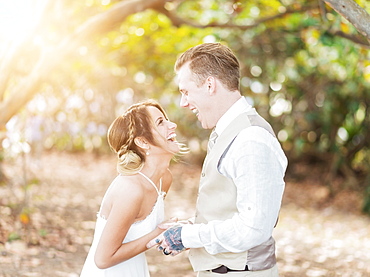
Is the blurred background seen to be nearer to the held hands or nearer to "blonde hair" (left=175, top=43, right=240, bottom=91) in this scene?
"blonde hair" (left=175, top=43, right=240, bottom=91)

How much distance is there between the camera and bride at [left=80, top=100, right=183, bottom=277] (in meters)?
2.62

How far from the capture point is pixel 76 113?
56.3 feet

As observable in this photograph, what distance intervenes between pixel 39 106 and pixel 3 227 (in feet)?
10.6

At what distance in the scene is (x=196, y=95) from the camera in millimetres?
2295

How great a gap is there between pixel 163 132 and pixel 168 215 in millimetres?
6635

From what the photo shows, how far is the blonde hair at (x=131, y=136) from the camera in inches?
108

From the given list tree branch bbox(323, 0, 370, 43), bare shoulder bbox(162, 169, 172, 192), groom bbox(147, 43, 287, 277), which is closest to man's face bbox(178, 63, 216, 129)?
groom bbox(147, 43, 287, 277)

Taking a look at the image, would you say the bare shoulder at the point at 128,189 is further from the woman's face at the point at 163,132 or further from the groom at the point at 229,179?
the groom at the point at 229,179

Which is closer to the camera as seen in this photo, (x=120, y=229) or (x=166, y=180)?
(x=120, y=229)

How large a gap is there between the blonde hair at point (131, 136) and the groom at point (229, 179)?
18.1 inches

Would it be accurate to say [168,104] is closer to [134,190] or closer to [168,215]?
[168,215]

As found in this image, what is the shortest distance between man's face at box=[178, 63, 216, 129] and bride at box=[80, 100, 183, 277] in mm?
453

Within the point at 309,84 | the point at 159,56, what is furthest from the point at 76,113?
the point at 309,84

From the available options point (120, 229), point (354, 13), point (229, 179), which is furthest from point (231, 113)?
point (354, 13)
